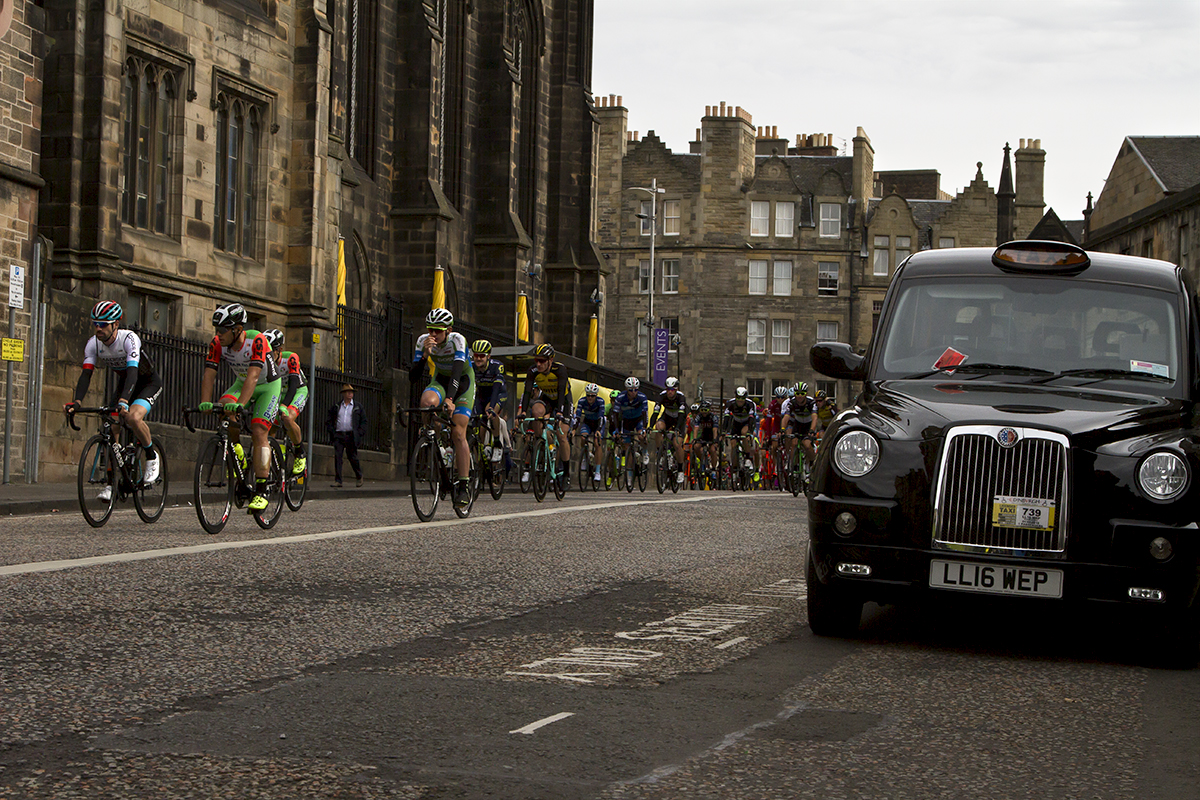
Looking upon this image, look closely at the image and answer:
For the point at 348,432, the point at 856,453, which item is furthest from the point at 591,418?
the point at 856,453

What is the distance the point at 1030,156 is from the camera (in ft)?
281

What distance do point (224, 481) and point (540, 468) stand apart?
802 cm

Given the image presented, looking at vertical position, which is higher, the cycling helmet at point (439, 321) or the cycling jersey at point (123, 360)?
the cycling helmet at point (439, 321)

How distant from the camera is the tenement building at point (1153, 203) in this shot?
47812 millimetres

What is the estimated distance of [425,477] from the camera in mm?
14523

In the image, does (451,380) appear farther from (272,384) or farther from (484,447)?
(484,447)

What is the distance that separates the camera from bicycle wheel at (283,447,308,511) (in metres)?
14.1

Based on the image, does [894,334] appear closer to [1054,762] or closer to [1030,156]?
→ [1054,762]

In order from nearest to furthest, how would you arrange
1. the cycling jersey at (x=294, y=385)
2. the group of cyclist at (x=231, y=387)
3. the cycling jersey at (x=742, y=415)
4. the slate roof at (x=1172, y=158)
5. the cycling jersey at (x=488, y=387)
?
the group of cyclist at (x=231, y=387) → the cycling jersey at (x=294, y=385) → the cycling jersey at (x=488, y=387) → the cycling jersey at (x=742, y=415) → the slate roof at (x=1172, y=158)

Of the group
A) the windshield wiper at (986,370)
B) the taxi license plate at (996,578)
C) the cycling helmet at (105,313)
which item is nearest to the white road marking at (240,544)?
the cycling helmet at (105,313)

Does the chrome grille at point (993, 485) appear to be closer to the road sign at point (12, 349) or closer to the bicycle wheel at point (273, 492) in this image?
the bicycle wheel at point (273, 492)

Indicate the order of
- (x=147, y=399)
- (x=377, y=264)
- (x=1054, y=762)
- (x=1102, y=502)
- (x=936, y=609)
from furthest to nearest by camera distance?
(x=377, y=264) < (x=147, y=399) < (x=936, y=609) < (x=1102, y=502) < (x=1054, y=762)

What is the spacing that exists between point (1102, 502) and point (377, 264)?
3456 cm

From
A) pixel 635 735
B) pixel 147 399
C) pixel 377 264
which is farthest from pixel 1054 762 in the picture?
pixel 377 264
